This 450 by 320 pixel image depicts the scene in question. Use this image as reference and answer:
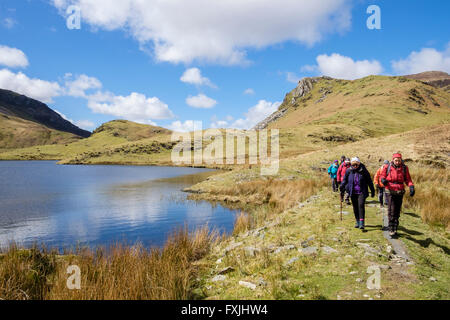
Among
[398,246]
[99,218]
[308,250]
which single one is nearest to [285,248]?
[308,250]

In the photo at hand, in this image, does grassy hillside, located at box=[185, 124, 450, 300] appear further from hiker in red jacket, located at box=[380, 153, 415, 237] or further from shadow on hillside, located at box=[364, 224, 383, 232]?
hiker in red jacket, located at box=[380, 153, 415, 237]

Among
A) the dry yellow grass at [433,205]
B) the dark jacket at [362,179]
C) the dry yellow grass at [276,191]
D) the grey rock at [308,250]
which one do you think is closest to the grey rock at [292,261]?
the grey rock at [308,250]

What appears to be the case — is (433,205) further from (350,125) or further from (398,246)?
(350,125)

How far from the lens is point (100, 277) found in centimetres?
648

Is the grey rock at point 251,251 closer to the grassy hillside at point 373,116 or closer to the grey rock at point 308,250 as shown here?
the grey rock at point 308,250

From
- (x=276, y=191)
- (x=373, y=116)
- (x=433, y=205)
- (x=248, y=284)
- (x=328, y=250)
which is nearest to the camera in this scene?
(x=248, y=284)

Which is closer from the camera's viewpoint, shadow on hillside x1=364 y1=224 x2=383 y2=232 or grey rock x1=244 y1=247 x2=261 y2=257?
grey rock x1=244 y1=247 x2=261 y2=257

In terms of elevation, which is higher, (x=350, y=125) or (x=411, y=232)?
(x=350, y=125)

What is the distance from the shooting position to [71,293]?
5.47 meters

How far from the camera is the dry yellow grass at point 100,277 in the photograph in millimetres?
5734

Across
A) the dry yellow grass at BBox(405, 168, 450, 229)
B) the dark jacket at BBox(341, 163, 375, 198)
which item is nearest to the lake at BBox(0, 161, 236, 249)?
the dark jacket at BBox(341, 163, 375, 198)

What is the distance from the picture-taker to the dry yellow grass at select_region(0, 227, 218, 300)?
5.73 m

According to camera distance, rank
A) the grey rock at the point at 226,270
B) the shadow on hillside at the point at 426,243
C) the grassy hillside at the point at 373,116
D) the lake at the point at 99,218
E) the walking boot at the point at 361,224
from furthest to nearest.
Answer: the grassy hillside at the point at 373,116 < the lake at the point at 99,218 < the walking boot at the point at 361,224 < the shadow on hillside at the point at 426,243 < the grey rock at the point at 226,270

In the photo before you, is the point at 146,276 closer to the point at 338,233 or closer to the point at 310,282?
the point at 310,282
